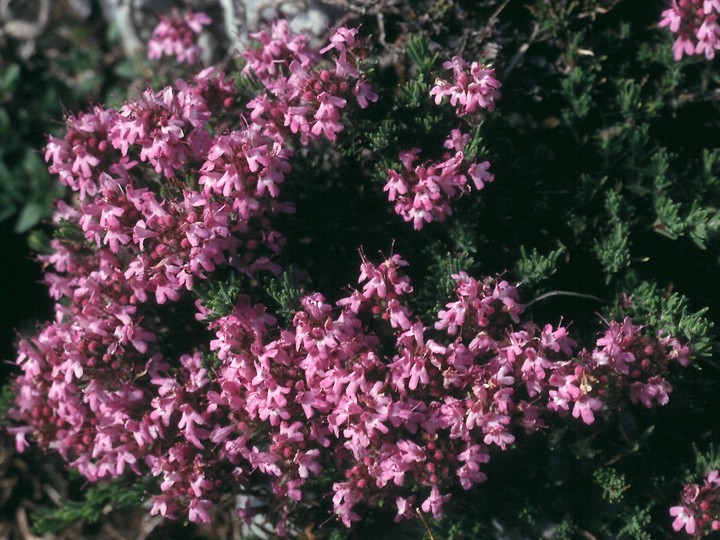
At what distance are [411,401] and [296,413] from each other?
1.48 feet

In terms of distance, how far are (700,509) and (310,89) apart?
7.44 feet

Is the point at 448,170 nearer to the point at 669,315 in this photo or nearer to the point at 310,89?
the point at 310,89

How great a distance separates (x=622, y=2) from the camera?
3822 mm

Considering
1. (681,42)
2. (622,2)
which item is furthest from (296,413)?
(622,2)

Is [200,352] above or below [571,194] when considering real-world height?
below

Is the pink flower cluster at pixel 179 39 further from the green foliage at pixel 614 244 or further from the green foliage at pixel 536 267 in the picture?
the green foliage at pixel 614 244

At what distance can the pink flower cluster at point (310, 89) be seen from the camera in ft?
10.1

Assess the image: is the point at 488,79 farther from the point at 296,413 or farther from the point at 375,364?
the point at 296,413

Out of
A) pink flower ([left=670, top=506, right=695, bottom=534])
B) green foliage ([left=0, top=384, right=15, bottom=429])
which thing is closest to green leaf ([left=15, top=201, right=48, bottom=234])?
green foliage ([left=0, top=384, right=15, bottom=429])

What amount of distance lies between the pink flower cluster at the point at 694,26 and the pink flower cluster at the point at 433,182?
3.55ft

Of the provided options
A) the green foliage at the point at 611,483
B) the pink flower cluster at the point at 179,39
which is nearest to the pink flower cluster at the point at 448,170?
the green foliage at the point at 611,483

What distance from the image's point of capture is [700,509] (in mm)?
3033

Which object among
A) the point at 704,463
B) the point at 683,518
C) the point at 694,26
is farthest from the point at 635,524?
the point at 694,26

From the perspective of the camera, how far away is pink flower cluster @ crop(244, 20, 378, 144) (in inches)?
121
